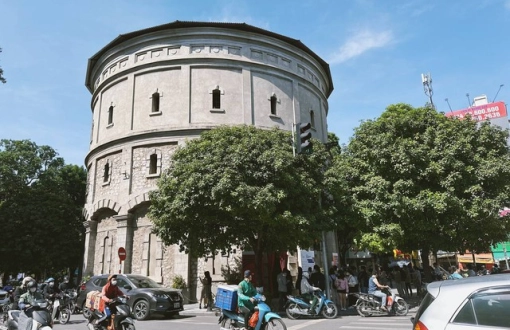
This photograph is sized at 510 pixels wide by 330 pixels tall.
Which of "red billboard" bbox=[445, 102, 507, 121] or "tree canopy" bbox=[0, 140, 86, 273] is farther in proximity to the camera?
"red billboard" bbox=[445, 102, 507, 121]

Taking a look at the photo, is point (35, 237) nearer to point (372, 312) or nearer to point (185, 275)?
point (185, 275)

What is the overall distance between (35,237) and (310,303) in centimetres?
2275

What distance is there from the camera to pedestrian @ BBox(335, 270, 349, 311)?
15672 mm

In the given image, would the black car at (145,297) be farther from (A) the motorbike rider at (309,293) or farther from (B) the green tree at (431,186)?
(B) the green tree at (431,186)

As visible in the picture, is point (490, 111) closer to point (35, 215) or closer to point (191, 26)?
point (191, 26)

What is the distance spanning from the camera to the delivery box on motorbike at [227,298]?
8.77m

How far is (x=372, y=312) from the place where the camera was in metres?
13.4

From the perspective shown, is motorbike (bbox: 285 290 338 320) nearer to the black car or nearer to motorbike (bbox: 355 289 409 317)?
motorbike (bbox: 355 289 409 317)

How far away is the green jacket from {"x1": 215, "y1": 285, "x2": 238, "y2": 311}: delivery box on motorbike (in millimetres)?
306

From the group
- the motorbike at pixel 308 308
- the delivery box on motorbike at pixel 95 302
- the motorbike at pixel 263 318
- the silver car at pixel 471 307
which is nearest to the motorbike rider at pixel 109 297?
the delivery box on motorbike at pixel 95 302

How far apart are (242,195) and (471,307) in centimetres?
1014

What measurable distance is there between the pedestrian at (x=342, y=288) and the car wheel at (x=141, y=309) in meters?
7.40

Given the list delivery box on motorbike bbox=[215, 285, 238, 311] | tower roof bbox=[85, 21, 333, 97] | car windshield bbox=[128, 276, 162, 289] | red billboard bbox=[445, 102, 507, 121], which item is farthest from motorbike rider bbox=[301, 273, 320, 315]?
red billboard bbox=[445, 102, 507, 121]

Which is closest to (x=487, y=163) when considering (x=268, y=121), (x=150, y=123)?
(x=268, y=121)
